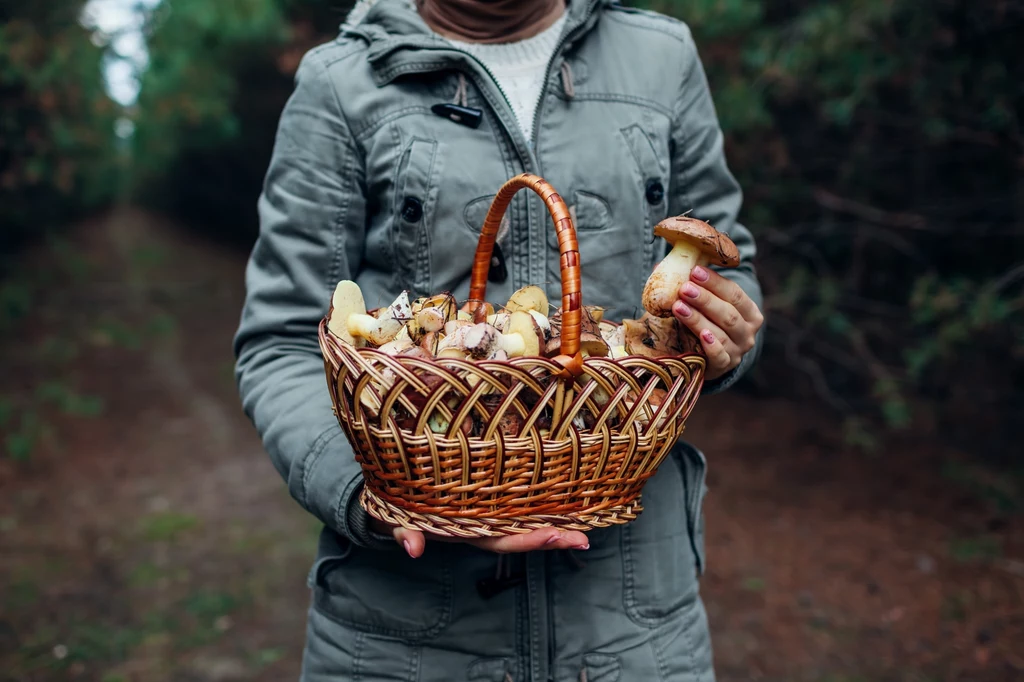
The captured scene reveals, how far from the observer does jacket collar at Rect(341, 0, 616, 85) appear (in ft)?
4.84

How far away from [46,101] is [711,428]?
16.1 feet

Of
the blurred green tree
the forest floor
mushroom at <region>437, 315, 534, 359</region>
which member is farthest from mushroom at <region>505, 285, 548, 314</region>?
the blurred green tree

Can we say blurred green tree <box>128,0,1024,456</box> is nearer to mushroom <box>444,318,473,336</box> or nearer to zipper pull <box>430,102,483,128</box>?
zipper pull <box>430,102,483,128</box>

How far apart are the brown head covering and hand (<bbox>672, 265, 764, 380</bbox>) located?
1.96ft

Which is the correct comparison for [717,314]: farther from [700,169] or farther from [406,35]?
[406,35]

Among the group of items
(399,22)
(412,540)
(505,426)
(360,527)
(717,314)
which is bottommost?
(360,527)

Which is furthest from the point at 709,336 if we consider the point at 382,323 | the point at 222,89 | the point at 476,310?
the point at 222,89

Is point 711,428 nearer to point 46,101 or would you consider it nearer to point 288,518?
point 288,518

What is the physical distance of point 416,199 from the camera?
1462 millimetres

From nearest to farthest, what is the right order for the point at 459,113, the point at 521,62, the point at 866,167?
the point at 459,113 < the point at 521,62 < the point at 866,167

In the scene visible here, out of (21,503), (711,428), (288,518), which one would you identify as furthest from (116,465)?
(711,428)

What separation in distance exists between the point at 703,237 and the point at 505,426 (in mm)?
392

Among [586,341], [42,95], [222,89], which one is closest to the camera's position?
[586,341]

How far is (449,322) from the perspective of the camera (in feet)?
4.30
